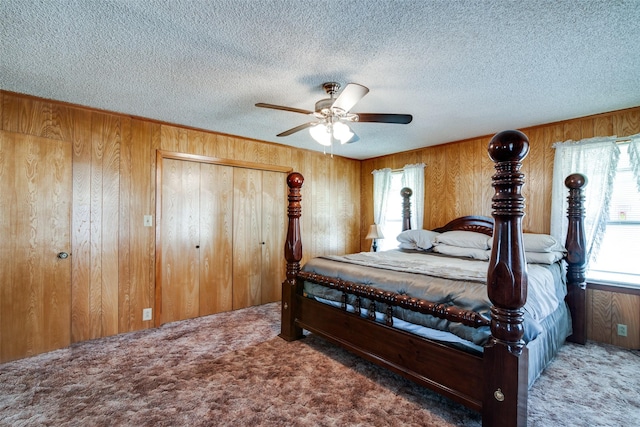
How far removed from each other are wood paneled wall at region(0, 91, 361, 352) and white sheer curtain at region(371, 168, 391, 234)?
285cm

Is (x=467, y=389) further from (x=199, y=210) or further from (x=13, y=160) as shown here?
(x=13, y=160)

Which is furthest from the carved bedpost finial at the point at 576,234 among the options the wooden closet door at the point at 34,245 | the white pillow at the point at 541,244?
the wooden closet door at the point at 34,245

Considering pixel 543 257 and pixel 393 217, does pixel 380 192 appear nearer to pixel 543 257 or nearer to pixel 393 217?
pixel 393 217

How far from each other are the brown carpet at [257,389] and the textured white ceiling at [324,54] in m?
2.34

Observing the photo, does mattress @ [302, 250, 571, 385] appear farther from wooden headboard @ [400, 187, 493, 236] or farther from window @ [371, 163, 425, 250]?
window @ [371, 163, 425, 250]

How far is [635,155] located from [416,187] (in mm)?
2391

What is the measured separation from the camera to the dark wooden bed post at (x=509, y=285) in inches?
59.7

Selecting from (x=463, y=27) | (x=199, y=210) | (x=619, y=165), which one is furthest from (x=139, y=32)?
(x=619, y=165)

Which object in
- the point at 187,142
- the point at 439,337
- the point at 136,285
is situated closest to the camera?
the point at 439,337

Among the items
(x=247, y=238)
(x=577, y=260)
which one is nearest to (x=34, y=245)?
(x=247, y=238)

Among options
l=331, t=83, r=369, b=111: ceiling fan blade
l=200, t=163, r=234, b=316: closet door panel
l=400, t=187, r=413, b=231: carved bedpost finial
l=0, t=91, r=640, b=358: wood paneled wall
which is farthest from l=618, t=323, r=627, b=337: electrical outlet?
l=200, t=163, r=234, b=316: closet door panel

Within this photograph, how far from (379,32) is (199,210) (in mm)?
2991

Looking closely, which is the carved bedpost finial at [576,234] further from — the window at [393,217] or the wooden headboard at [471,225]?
the window at [393,217]

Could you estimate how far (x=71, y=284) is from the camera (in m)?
2.94
